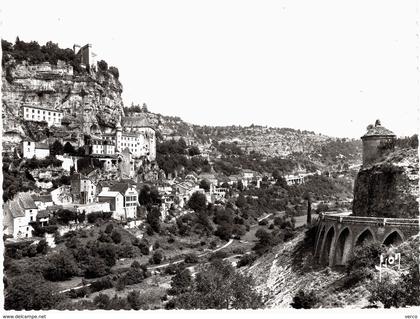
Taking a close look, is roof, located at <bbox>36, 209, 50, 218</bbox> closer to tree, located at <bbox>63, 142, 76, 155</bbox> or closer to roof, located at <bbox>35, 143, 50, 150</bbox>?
roof, located at <bbox>35, 143, 50, 150</bbox>

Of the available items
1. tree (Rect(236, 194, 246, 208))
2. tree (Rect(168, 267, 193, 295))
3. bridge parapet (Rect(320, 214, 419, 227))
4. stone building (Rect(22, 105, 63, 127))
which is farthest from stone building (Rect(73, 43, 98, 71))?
bridge parapet (Rect(320, 214, 419, 227))

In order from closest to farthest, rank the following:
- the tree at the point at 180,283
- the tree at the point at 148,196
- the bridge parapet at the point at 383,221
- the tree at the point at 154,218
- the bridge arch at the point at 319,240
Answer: the bridge parapet at the point at 383,221 → the tree at the point at 180,283 → the bridge arch at the point at 319,240 → the tree at the point at 154,218 → the tree at the point at 148,196

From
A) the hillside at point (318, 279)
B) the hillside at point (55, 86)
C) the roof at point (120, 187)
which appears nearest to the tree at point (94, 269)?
the hillside at point (318, 279)

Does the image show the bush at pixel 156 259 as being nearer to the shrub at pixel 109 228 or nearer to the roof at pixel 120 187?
the shrub at pixel 109 228

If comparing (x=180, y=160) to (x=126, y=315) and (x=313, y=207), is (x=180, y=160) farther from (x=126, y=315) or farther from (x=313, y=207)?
(x=126, y=315)

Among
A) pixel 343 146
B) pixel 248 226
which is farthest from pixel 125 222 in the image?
pixel 343 146
